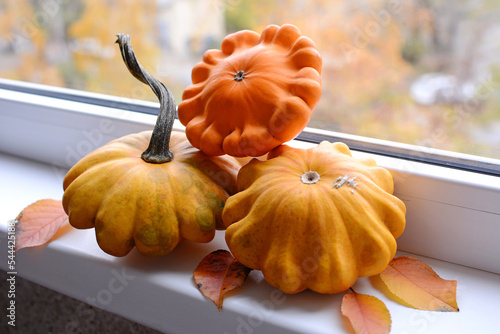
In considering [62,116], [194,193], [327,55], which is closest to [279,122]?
[194,193]

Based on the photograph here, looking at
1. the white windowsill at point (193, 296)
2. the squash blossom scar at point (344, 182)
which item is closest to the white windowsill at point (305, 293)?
the white windowsill at point (193, 296)

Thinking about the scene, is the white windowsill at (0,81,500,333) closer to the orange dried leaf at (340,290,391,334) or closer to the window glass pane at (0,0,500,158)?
the orange dried leaf at (340,290,391,334)

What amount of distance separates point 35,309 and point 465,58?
1.29 metres

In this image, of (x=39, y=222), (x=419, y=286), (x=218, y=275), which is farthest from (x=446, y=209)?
(x=39, y=222)

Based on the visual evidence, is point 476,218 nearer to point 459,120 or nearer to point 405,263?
point 405,263

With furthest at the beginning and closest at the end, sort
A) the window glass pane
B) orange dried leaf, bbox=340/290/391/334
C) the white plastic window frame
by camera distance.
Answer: the window glass pane < the white plastic window frame < orange dried leaf, bbox=340/290/391/334

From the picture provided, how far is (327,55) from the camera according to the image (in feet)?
4.39

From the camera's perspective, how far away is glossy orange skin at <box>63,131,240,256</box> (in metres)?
0.61

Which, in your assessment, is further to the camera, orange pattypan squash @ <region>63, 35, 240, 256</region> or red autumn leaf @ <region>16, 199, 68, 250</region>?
red autumn leaf @ <region>16, 199, 68, 250</region>

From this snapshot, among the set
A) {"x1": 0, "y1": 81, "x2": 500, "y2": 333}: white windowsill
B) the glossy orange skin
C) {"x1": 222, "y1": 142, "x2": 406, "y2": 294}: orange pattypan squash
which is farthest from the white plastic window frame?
the glossy orange skin

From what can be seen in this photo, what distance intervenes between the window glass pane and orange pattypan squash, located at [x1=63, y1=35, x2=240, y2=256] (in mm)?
342

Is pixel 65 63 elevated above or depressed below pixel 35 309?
above

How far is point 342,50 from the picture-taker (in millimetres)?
1312

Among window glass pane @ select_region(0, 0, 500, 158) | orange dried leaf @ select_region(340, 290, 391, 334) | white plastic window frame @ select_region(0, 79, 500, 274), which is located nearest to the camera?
orange dried leaf @ select_region(340, 290, 391, 334)
